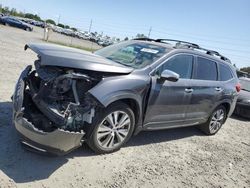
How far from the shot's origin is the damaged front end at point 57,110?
380 cm

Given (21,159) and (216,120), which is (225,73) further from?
(21,159)

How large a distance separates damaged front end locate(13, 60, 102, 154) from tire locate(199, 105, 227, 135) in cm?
375

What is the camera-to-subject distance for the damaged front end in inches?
150

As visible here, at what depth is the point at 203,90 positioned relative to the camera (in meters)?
6.14

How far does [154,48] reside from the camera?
552 cm

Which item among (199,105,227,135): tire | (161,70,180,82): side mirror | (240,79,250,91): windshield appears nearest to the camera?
(161,70,180,82): side mirror

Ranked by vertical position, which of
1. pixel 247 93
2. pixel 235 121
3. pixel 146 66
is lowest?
pixel 235 121

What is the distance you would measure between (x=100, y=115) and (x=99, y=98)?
0.33 metres

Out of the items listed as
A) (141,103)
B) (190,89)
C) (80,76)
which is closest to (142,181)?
(141,103)

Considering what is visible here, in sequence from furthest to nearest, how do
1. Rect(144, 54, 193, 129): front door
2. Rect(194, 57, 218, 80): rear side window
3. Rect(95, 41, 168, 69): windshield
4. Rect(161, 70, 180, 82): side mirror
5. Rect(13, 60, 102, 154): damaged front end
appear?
Rect(194, 57, 218, 80): rear side window
Rect(95, 41, 168, 69): windshield
Rect(144, 54, 193, 129): front door
Rect(161, 70, 180, 82): side mirror
Rect(13, 60, 102, 154): damaged front end

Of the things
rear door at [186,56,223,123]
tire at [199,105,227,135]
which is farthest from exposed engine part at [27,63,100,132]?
tire at [199,105,227,135]

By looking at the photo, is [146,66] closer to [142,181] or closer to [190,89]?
[190,89]

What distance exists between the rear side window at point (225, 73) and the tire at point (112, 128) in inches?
128

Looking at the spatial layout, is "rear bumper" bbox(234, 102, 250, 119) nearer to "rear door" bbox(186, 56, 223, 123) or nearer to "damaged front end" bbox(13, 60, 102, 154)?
"rear door" bbox(186, 56, 223, 123)
